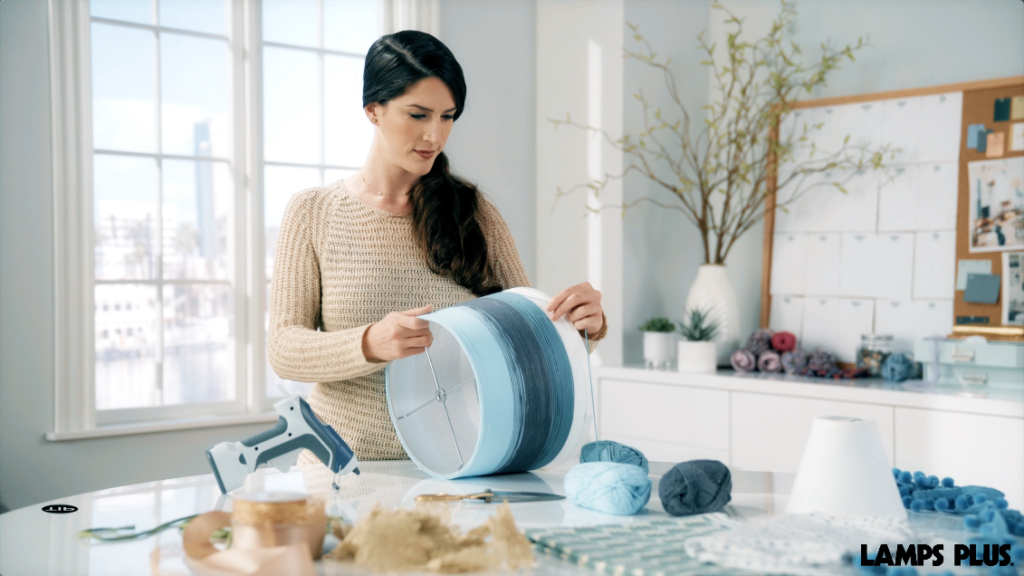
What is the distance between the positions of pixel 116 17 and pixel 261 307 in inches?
41.3

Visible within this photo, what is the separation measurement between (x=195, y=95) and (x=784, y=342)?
7.26ft

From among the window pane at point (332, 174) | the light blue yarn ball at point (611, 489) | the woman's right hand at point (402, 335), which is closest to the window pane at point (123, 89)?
the window pane at point (332, 174)

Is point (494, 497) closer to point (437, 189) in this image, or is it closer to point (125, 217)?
point (437, 189)

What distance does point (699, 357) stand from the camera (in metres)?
2.84

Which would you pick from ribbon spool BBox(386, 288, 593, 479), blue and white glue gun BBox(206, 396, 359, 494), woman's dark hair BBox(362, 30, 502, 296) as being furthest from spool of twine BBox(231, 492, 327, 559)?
woman's dark hair BBox(362, 30, 502, 296)

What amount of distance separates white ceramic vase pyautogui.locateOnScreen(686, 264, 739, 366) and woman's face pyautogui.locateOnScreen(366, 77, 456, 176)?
170 centimetres

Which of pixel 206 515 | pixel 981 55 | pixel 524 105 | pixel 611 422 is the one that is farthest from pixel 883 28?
pixel 206 515

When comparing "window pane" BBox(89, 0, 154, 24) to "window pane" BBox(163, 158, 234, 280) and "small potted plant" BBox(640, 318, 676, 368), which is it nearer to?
"window pane" BBox(163, 158, 234, 280)

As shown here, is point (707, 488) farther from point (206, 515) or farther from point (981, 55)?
point (981, 55)

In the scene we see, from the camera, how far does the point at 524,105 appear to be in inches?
133

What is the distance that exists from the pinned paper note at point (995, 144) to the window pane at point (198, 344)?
2545 millimetres

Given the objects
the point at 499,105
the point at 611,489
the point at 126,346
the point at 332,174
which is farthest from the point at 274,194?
the point at 611,489

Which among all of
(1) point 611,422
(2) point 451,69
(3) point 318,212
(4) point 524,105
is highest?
(4) point 524,105

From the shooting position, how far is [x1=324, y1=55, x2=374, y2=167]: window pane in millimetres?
3113
